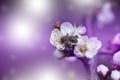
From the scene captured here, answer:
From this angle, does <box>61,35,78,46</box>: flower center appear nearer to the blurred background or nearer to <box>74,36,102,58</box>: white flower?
<box>74,36,102,58</box>: white flower

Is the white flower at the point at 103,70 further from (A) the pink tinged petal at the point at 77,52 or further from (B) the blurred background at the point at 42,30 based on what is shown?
(B) the blurred background at the point at 42,30

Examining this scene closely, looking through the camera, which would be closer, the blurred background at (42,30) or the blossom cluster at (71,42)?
the blossom cluster at (71,42)

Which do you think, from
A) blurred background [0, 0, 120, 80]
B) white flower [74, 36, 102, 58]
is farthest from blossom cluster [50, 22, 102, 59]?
blurred background [0, 0, 120, 80]

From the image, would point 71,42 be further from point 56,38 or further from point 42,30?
point 42,30

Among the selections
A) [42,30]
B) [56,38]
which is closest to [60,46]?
[56,38]

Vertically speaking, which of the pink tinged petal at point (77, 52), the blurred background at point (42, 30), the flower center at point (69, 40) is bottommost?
the pink tinged petal at point (77, 52)

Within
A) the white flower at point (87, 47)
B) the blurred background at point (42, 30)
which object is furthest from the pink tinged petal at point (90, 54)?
the blurred background at point (42, 30)
